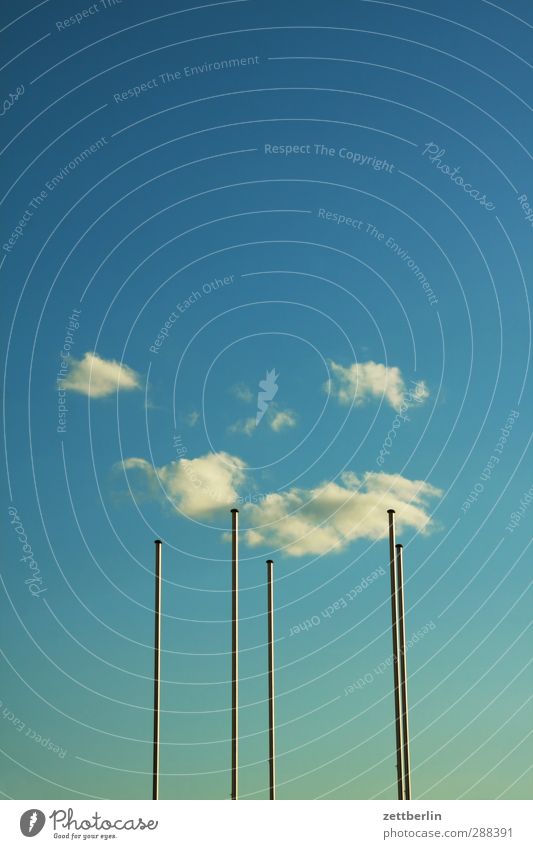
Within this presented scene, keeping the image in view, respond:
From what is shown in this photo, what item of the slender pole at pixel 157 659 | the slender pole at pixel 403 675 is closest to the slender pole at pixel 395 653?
the slender pole at pixel 403 675

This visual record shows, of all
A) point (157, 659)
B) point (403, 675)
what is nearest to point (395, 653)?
point (403, 675)

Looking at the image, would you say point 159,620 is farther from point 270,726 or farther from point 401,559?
point 401,559

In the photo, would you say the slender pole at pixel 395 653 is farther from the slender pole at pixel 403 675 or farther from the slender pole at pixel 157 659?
the slender pole at pixel 157 659

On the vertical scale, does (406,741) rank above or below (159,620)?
below

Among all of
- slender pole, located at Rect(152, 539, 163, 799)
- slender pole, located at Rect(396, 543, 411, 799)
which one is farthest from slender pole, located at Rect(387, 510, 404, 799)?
slender pole, located at Rect(152, 539, 163, 799)

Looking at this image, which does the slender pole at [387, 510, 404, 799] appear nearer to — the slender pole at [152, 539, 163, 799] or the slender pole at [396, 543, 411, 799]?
the slender pole at [396, 543, 411, 799]

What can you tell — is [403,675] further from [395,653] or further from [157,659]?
[157,659]

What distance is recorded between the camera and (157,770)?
136 feet
